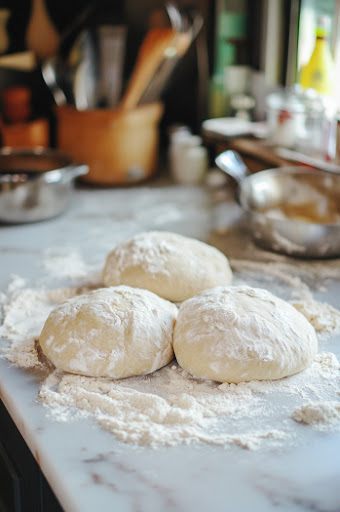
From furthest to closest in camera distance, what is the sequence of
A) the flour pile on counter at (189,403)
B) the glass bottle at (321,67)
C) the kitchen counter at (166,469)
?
the glass bottle at (321,67)
the flour pile on counter at (189,403)
the kitchen counter at (166,469)

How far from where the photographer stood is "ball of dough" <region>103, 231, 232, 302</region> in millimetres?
1089

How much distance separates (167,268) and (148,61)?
3.02 feet

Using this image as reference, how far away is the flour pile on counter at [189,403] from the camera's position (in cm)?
75

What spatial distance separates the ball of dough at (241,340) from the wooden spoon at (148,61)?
3.53 feet

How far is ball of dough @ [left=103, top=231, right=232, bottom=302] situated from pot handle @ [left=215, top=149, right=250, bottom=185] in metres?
0.38

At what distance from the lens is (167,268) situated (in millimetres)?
1096

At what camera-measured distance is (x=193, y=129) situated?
2.19m

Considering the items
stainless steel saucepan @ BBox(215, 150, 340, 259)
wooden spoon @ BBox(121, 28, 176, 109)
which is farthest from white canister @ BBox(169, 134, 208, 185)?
stainless steel saucepan @ BBox(215, 150, 340, 259)

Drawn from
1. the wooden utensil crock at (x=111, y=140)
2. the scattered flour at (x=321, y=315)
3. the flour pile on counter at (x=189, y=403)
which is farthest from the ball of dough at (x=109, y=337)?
the wooden utensil crock at (x=111, y=140)

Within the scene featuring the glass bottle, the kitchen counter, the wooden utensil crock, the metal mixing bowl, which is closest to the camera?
Answer: the kitchen counter

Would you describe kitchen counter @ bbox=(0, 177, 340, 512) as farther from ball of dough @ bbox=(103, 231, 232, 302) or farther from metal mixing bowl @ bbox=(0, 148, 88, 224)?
metal mixing bowl @ bbox=(0, 148, 88, 224)

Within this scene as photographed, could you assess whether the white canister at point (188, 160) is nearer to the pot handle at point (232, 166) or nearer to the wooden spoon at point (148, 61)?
the wooden spoon at point (148, 61)

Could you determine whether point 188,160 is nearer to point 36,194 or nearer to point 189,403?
A: point 36,194

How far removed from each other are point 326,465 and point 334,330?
355 millimetres
